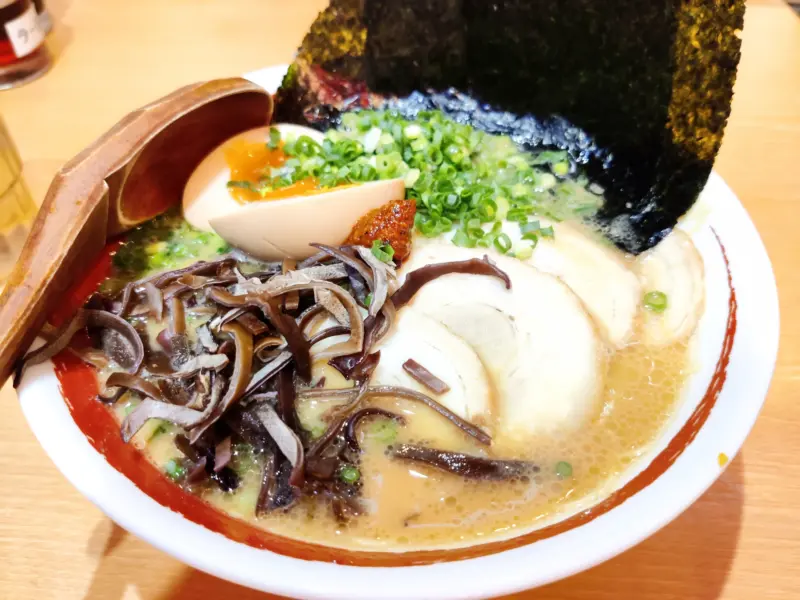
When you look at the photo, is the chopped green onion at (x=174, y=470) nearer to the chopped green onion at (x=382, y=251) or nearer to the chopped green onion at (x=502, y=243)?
the chopped green onion at (x=382, y=251)

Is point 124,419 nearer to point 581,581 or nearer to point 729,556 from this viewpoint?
point 581,581

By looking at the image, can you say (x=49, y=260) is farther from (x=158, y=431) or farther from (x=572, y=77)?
(x=572, y=77)

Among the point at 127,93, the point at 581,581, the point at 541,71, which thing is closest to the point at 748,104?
the point at 541,71

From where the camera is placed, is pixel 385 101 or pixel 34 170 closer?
pixel 385 101

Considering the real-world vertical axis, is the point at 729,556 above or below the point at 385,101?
below

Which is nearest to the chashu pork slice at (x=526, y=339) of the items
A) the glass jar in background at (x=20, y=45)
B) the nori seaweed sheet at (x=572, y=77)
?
the nori seaweed sheet at (x=572, y=77)

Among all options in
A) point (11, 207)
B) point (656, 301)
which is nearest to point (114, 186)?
point (11, 207)

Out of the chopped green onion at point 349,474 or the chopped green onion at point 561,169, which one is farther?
the chopped green onion at point 561,169
